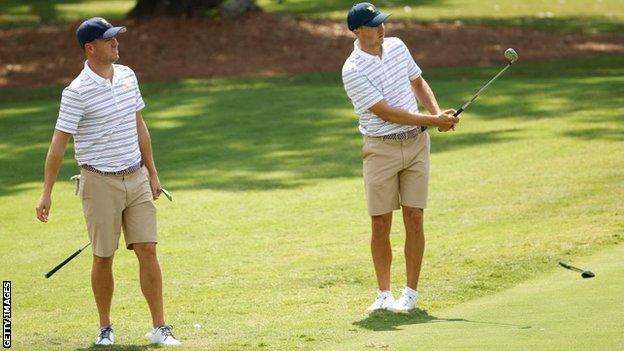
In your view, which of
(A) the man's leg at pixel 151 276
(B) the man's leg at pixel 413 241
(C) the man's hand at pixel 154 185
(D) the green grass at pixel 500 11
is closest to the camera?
(A) the man's leg at pixel 151 276

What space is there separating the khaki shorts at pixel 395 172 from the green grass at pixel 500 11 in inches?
804

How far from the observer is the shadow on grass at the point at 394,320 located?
9.27 m

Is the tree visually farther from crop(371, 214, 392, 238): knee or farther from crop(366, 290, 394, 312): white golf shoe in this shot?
crop(366, 290, 394, 312): white golf shoe

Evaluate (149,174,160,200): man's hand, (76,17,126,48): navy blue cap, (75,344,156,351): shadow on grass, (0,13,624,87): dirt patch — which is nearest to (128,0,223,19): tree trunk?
(0,13,624,87): dirt patch

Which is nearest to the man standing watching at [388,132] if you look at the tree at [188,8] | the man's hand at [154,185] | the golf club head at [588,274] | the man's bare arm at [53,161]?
the golf club head at [588,274]

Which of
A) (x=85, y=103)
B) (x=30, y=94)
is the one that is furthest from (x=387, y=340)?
(x=30, y=94)

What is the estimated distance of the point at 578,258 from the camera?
11.4 metres

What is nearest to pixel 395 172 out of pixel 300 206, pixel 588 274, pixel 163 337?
pixel 588 274

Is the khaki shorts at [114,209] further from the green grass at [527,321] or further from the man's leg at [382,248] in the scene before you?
the man's leg at [382,248]

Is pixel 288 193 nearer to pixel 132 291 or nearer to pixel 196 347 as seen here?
→ pixel 132 291

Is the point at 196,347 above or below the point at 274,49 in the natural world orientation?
above

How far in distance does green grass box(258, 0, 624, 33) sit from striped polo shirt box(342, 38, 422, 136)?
20.4m

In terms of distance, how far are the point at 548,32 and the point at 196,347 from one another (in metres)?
21.4

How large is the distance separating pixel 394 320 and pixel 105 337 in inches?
77.4
